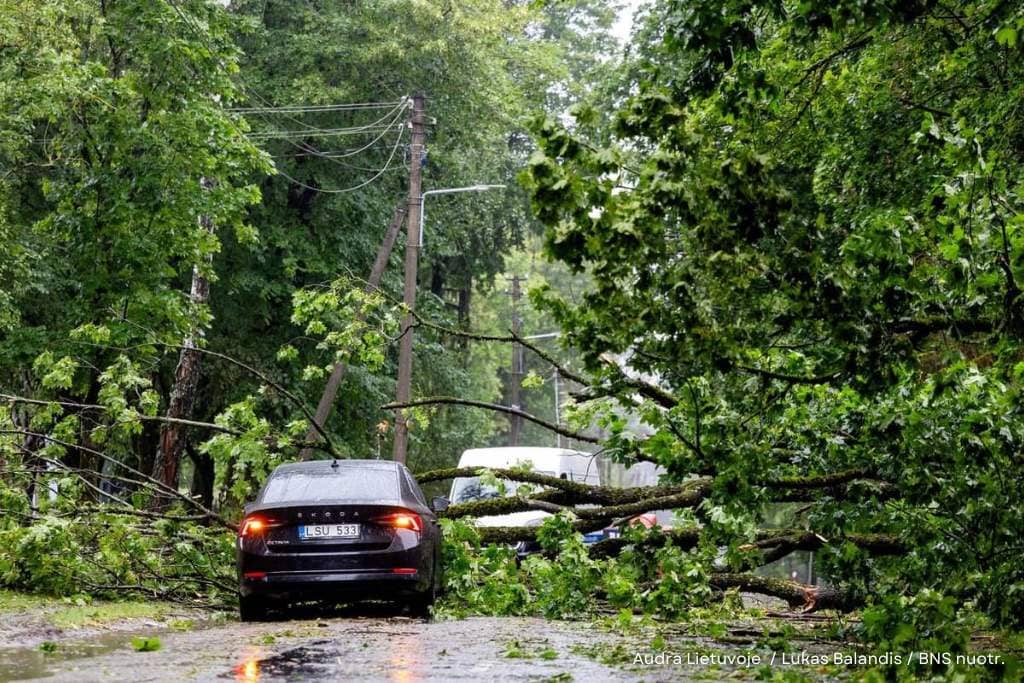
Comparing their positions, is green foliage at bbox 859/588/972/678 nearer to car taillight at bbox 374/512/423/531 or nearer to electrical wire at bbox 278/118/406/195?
car taillight at bbox 374/512/423/531

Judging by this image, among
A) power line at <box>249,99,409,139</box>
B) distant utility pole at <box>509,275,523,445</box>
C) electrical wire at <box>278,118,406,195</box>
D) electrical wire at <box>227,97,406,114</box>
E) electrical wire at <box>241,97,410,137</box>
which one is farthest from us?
distant utility pole at <box>509,275,523,445</box>

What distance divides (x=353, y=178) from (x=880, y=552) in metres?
22.5

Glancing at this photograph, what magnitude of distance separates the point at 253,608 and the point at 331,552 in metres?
0.89

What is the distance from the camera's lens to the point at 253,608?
12.3 metres

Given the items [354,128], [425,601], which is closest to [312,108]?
[354,128]

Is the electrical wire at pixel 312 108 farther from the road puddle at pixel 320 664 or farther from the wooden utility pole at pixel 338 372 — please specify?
the road puddle at pixel 320 664

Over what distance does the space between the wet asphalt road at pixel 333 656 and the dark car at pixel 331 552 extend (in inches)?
12.3

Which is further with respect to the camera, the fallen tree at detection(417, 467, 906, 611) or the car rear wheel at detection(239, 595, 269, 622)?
the car rear wheel at detection(239, 595, 269, 622)

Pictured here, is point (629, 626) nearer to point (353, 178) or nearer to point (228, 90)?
point (228, 90)

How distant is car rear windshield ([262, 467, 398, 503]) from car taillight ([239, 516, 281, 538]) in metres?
0.28

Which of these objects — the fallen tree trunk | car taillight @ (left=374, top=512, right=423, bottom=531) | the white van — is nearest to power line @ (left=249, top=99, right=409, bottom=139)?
the white van

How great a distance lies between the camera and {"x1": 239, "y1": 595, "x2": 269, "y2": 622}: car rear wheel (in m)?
12.2

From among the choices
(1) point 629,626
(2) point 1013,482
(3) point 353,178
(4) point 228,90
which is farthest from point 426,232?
(2) point 1013,482

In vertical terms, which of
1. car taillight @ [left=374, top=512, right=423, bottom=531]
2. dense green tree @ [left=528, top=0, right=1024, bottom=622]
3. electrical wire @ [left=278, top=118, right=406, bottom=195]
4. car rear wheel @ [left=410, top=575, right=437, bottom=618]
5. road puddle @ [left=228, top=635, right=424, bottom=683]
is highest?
electrical wire @ [left=278, top=118, right=406, bottom=195]
